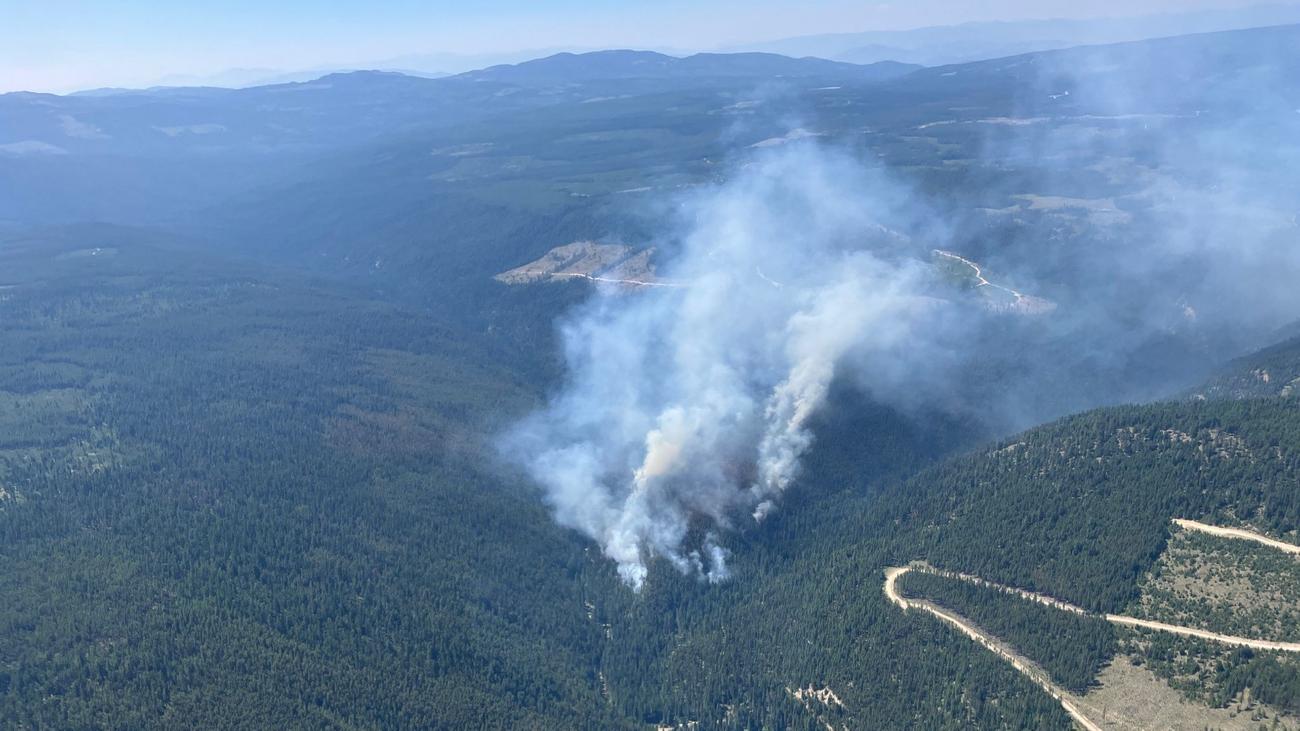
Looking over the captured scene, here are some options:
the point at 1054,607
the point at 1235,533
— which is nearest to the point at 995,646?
the point at 1054,607

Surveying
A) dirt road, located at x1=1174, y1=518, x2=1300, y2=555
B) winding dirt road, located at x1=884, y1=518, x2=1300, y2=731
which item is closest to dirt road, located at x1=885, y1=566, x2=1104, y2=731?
winding dirt road, located at x1=884, y1=518, x2=1300, y2=731

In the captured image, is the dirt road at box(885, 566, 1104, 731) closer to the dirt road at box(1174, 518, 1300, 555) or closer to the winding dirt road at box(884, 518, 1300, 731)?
the winding dirt road at box(884, 518, 1300, 731)

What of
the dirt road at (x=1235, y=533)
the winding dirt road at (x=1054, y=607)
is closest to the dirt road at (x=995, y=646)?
the winding dirt road at (x=1054, y=607)

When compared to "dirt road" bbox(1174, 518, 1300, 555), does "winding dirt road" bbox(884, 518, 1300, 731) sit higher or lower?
lower

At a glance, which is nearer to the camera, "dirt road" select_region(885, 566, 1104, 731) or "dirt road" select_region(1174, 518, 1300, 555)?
"dirt road" select_region(885, 566, 1104, 731)

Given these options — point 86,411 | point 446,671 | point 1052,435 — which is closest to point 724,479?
point 1052,435

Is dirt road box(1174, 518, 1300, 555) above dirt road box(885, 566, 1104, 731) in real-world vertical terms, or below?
above

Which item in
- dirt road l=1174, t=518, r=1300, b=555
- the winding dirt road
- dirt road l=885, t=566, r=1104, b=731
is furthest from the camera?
dirt road l=1174, t=518, r=1300, b=555

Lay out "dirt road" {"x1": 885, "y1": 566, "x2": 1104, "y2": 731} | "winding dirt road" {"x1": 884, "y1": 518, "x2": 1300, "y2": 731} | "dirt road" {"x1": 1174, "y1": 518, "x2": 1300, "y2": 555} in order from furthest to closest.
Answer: "dirt road" {"x1": 1174, "y1": 518, "x2": 1300, "y2": 555}
"dirt road" {"x1": 885, "y1": 566, "x2": 1104, "y2": 731}
"winding dirt road" {"x1": 884, "y1": 518, "x2": 1300, "y2": 731}

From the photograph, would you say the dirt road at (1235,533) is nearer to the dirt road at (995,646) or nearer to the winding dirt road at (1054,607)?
the winding dirt road at (1054,607)

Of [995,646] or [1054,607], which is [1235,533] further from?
[995,646]
